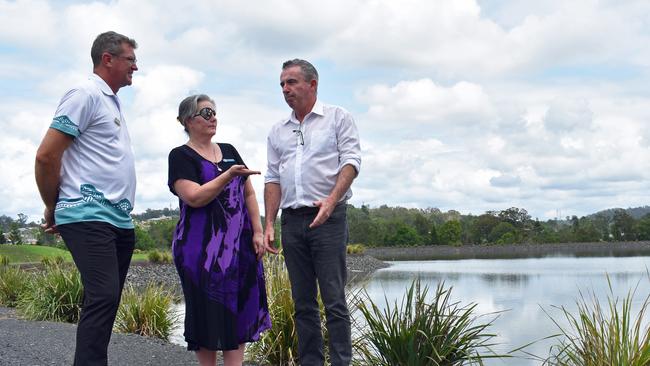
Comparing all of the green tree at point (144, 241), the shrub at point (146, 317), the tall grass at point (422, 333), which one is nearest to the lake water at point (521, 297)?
the tall grass at point (422, 333)

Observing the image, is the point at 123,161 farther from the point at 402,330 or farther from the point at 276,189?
the point at 402,330

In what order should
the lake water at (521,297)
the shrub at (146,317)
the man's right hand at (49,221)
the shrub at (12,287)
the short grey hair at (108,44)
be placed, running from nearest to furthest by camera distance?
the man's right hand at (49,221) < the short grey hair at (108,44) < the shrub at (146,317) < the lake water at (521,297) < the shrub at (12,287)

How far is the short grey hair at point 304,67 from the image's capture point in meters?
3.73

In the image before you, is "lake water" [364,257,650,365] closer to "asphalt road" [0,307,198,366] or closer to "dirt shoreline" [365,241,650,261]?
"asphalt road" [0,307,198,366]

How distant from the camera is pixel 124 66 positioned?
10.4 ft

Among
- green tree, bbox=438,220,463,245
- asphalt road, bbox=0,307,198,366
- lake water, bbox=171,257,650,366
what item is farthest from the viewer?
green tree, bbox=438,220,463,245

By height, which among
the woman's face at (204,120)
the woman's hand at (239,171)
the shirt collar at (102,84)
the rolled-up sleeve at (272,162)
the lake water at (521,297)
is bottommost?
the lake water at (521,297)

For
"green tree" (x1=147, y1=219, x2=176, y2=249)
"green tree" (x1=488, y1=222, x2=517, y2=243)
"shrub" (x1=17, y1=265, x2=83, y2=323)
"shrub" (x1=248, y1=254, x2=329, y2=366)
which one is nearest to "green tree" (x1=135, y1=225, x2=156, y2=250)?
"green tree" (x1=147, y1=219, x2=176, y2=249)

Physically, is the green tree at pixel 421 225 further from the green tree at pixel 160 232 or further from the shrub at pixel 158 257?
the shrub at pixel 158 257

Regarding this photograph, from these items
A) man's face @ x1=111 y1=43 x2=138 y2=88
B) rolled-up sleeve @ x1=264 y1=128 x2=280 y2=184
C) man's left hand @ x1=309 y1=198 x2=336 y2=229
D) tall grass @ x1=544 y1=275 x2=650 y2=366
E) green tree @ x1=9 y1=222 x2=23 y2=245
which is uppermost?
green tree @ x1=9 y1=222 x2=23 y2=245

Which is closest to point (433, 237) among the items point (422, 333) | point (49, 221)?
point (422, 333)

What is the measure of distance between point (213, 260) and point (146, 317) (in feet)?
14.0

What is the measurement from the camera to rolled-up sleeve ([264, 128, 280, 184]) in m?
3.99

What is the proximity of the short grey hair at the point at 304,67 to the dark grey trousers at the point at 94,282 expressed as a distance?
1.35 meters
